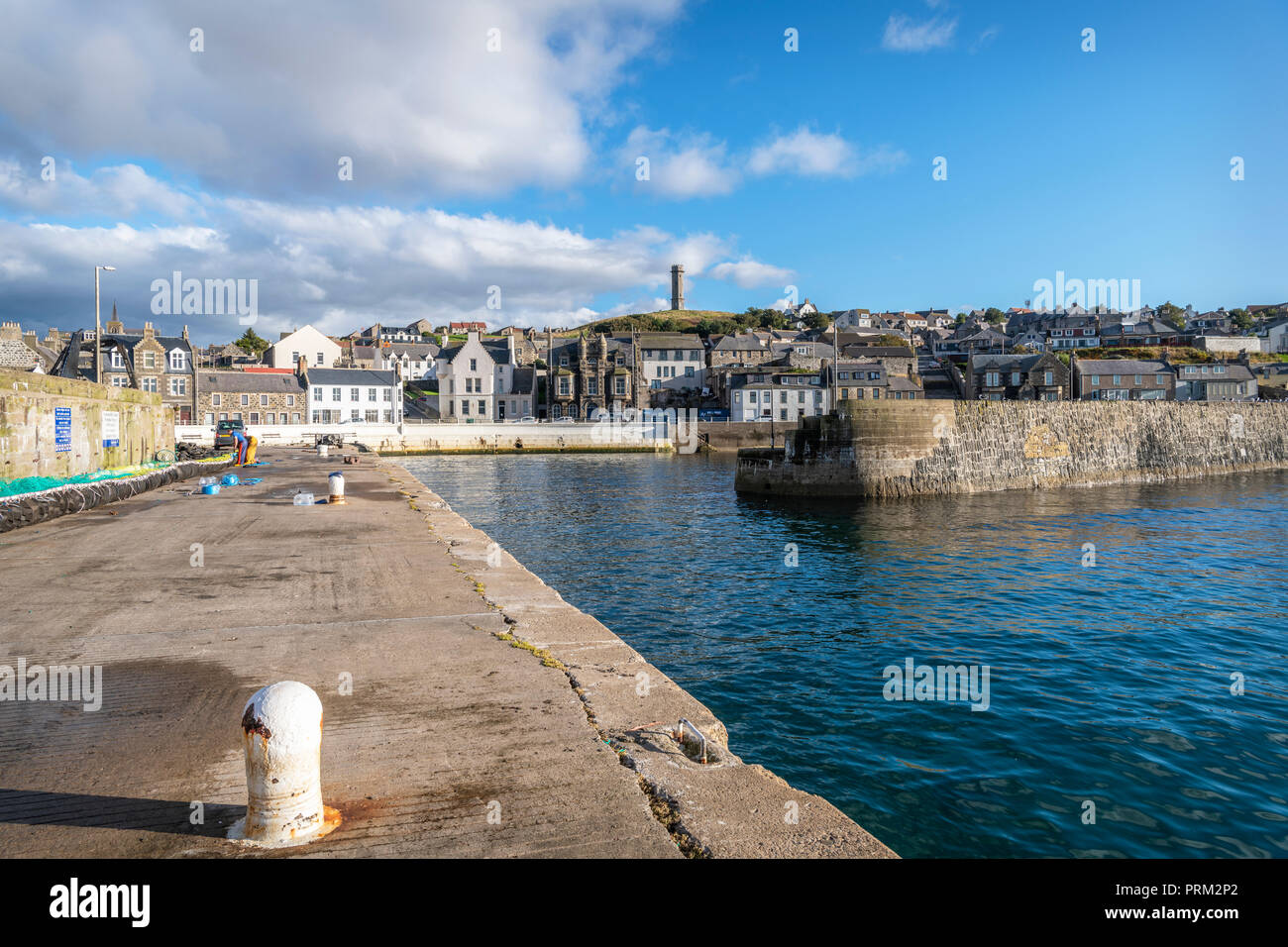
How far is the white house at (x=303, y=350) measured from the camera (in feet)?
340

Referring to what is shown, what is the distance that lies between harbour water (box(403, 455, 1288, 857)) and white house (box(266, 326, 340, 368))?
87.5 metres

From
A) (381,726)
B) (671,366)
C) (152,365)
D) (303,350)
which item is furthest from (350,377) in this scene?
(381,726)

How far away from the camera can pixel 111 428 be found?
30359 mm

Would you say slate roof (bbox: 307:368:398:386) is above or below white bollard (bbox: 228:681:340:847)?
above

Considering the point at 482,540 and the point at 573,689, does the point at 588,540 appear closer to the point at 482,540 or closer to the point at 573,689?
the point at 482,540

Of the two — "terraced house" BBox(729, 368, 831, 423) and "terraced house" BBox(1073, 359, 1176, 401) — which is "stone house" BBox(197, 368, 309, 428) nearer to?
"terraced house" BBox(729, 368, 831, 423)

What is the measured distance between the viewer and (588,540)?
24.6m

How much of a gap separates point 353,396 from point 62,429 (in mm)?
65794

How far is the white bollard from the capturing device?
4469mm

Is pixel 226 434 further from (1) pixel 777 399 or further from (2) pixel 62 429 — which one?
(1) pixel 777 399

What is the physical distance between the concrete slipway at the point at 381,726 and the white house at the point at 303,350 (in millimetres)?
99771

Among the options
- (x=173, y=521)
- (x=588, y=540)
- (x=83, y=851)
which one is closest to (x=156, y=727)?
(x=83, y=851)

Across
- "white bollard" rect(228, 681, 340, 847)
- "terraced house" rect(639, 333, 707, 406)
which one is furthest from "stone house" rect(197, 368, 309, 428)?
"white bollard" rect(228, 681, 340, 847)

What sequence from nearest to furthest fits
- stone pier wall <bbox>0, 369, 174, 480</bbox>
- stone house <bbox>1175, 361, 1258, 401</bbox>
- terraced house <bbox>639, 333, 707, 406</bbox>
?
stone pier wall <bbox>0, 369, 174, 480</bbox>
stone house <bbox>1175, 361, 1258, 401</bbox>
terraced house <bbox>639, 333, 707, 406</bbox>
